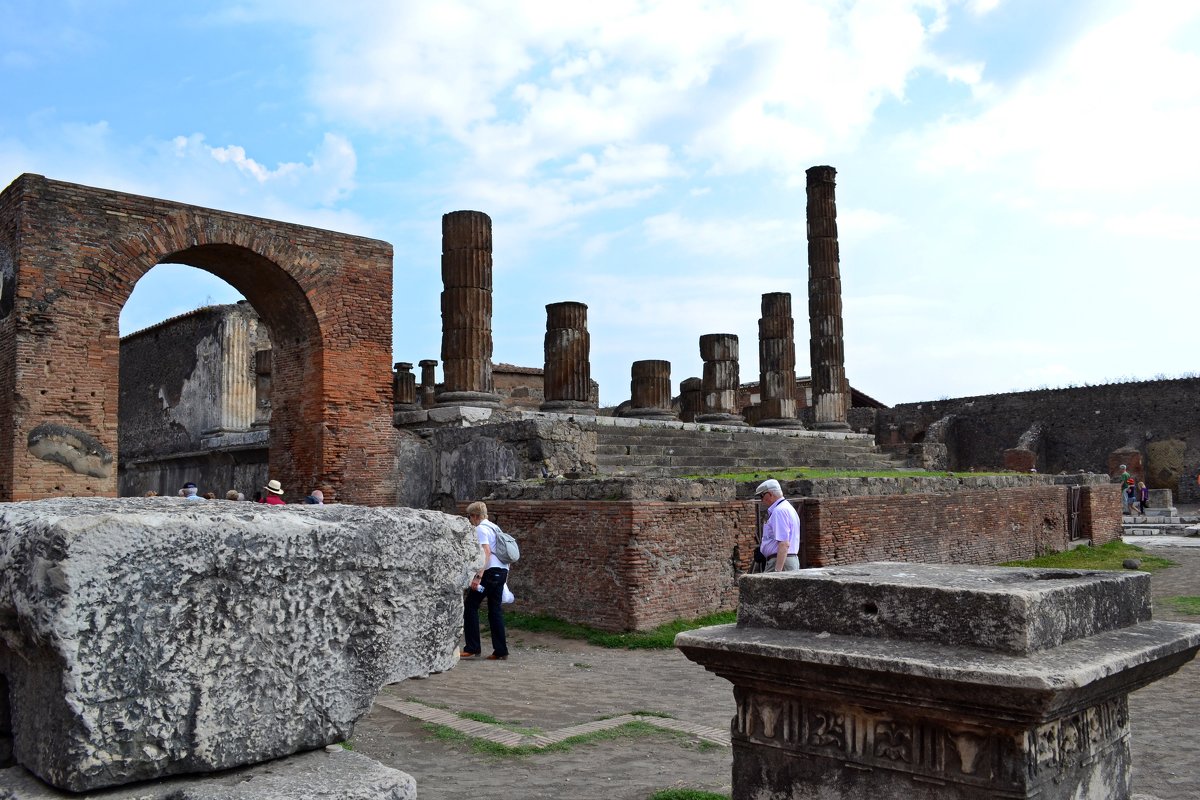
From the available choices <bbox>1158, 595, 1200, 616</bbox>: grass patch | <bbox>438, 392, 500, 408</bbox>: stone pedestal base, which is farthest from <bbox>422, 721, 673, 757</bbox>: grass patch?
<bbox>438, 392, 500, 408</bbox>: stone pedestal base

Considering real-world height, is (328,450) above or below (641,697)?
above

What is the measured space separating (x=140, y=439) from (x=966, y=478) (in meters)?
16.9

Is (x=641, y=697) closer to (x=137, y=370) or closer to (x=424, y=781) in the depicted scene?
(x=424, y=781)

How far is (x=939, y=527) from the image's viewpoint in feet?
39.0

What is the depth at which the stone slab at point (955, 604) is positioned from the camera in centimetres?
244

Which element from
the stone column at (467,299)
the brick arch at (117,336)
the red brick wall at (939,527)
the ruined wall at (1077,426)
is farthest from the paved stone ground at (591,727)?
the ruined wall at (1077,426)

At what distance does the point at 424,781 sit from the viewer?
161 inches

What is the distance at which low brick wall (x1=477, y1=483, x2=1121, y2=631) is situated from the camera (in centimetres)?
819

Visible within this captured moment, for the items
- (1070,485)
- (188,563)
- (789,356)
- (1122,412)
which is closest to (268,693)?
(188,563)

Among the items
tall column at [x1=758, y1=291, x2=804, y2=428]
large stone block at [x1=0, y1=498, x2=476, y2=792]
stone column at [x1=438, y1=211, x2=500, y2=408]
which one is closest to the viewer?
large stone block at [x1=0, y1=498, x2=476, y2=792]

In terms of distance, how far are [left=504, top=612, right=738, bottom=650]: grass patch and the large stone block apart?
18.9 ft

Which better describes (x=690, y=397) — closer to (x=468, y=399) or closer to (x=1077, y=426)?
(x=1077, y=426)

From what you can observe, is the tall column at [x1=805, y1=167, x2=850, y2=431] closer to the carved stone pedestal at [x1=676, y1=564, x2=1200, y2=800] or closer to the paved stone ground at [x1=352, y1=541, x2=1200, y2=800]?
the paved stone ground at [x1=352, y1=541, x2=1200, y2=800]

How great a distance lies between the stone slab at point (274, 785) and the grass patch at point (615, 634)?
580 cm
